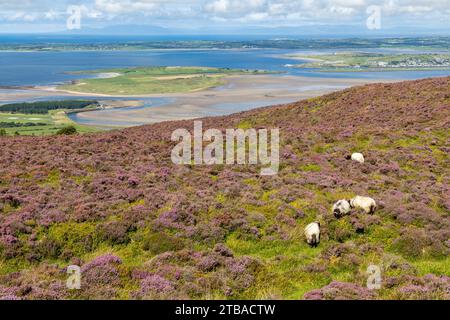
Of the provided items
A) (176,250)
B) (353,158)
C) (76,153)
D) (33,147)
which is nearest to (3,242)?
(176,250)

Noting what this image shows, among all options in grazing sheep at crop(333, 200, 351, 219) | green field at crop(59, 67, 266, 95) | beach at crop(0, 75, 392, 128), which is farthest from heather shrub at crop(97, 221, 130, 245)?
green field at crop(59, 67, 266, 95)

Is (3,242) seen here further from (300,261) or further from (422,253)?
(422,253)

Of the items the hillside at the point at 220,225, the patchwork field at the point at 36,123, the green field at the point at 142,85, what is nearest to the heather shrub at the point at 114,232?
the hillside at the point at 220,225

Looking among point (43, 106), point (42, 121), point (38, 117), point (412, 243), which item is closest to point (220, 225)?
point (412, 243)

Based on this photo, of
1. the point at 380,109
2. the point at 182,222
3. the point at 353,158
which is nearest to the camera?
the point at 182,222

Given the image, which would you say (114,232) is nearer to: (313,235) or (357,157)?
(313,235)

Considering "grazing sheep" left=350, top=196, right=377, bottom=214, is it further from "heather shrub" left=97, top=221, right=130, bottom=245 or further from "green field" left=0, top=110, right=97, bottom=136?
"green field" left=0, top=110, right=97, bottom=136
